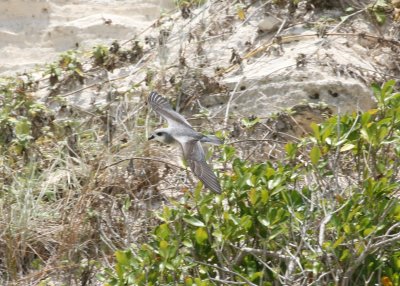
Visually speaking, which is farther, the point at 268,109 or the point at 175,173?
the point at 268,109

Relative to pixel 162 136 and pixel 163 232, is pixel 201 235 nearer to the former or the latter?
pixel 163 232

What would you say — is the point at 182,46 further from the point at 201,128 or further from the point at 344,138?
the point at 344,138

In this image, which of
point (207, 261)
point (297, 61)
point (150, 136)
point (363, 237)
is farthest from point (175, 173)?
point (363, 237)

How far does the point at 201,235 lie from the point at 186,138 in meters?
1.49

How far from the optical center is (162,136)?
21.3 feet

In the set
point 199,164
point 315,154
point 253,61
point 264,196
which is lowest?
point 253,61

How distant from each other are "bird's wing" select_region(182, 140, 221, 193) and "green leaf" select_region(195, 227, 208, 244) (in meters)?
0.25

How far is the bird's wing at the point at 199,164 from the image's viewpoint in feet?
17.3

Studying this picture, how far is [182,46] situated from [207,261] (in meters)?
2.91

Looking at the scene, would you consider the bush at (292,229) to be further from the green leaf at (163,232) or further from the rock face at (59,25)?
the rock face at (59,25)

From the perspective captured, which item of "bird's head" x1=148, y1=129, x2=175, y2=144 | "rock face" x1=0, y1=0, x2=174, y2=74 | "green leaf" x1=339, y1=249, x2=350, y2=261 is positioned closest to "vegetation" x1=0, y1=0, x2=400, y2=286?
"green leaf" x1=339, y1=249, x2=350, y2=261

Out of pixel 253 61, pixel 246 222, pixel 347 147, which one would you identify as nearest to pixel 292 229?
pixel 246 222

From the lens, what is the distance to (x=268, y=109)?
7.17m

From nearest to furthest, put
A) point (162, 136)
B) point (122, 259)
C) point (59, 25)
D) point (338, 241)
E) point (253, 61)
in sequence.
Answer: point (338, 241)
point (122, 259)
point (162, 136)
point (253, 61)
point (59, 25)
